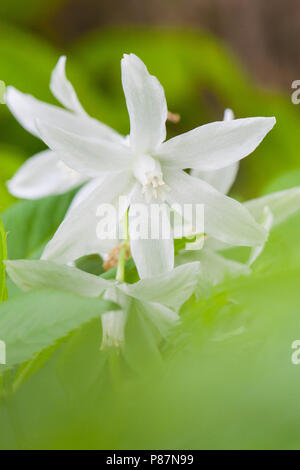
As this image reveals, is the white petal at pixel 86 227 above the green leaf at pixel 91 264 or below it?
below

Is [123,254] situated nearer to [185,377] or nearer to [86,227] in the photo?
[86,227]

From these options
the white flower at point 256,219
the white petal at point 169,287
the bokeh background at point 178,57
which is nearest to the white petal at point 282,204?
the white flower at point 256,219

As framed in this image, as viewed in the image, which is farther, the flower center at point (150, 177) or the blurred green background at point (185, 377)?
the flower center at point (150, 177)

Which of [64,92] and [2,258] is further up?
[64,92]

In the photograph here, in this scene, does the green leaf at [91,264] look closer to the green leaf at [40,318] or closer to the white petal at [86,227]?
the white petal at [86,227]

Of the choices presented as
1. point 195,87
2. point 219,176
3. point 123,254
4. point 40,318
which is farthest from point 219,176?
point 195,87

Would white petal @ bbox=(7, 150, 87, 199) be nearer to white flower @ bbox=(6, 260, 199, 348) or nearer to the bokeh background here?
white flower @ bbox=(6, 260, 199, 348)
